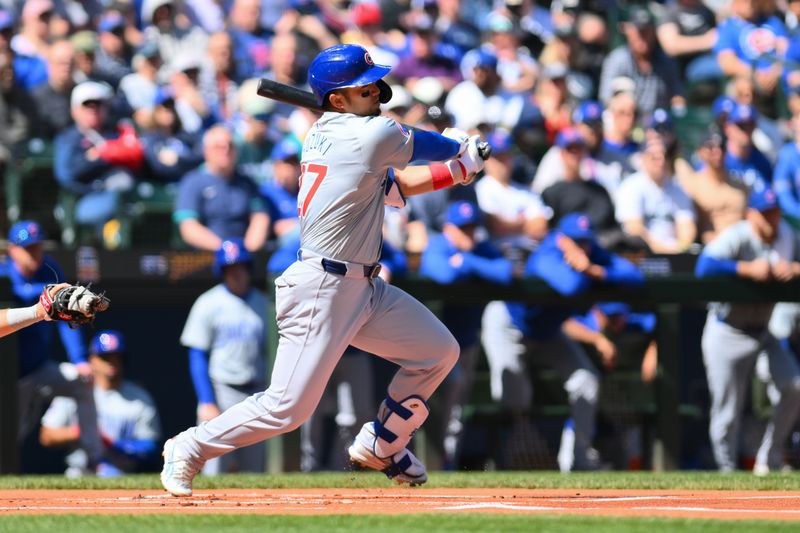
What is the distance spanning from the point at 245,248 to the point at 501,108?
298 centimetres

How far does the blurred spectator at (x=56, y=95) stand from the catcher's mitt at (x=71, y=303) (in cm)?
485

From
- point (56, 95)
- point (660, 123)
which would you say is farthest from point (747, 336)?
point (56, 95)

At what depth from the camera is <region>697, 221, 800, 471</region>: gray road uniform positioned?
9.58m

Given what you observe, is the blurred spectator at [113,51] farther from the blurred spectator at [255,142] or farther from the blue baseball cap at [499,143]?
the blue baseball cap at [499,143]

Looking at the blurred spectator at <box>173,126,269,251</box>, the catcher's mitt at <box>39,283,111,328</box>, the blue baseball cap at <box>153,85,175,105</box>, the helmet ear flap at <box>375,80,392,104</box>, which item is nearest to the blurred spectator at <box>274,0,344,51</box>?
the blue baseball cap at <box>153,85,175,105</box>

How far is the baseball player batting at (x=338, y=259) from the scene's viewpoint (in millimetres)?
6098

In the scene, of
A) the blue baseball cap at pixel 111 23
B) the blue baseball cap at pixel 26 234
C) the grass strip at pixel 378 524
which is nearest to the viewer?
the grass strip at pixel 378 524

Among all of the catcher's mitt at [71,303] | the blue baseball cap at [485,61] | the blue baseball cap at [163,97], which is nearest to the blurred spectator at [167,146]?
the blue baseball cap at [163,97]

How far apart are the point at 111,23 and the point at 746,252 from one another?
517cm

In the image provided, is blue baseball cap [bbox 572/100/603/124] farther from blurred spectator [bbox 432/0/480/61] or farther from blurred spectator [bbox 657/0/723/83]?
blurred spectator [bbox 657/0/723/83]

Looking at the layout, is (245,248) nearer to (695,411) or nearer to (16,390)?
(16,390)

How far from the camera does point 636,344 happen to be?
980cm

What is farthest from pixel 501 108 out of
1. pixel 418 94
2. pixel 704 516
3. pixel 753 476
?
pixel 704 516

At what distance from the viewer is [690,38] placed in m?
13.3
